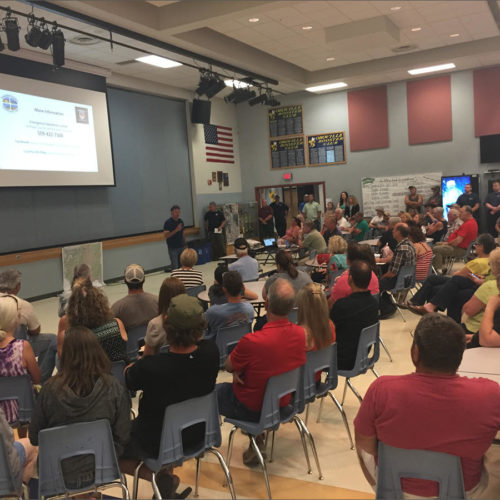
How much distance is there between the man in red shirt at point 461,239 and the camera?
29.3 feet

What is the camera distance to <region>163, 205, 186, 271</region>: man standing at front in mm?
11484

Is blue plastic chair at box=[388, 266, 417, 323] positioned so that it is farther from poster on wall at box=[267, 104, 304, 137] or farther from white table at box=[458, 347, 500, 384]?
poster on wall at box=[267, 104, 304, 137]

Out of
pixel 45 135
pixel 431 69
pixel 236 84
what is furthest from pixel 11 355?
pixel 431 69

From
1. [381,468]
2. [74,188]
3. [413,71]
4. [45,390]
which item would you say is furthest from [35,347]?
[413,71]

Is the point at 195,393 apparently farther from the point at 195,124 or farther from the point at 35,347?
the point at 195,124

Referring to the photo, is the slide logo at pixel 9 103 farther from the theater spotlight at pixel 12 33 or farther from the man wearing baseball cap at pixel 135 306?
the man wearing baseball cap at pixel 135 306

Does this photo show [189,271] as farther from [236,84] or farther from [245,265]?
[236,84]

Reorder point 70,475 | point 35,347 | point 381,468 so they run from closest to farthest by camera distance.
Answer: point 381,468 < point 70,475 < point 35,347

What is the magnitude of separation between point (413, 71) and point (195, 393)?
12010 millimetres

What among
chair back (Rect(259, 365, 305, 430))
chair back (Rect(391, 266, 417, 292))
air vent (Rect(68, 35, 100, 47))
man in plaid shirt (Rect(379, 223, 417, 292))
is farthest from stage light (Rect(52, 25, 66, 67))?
chair back (Rect(259, 365, 305, 430))

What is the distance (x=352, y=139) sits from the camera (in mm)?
14539

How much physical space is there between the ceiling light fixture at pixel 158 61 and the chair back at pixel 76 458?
346 inches

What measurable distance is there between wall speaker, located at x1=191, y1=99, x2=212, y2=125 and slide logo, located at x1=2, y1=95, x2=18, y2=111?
208 inches

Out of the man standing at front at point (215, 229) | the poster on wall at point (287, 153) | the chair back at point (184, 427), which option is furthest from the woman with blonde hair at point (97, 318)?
the poster on wall at point (287, 153)
